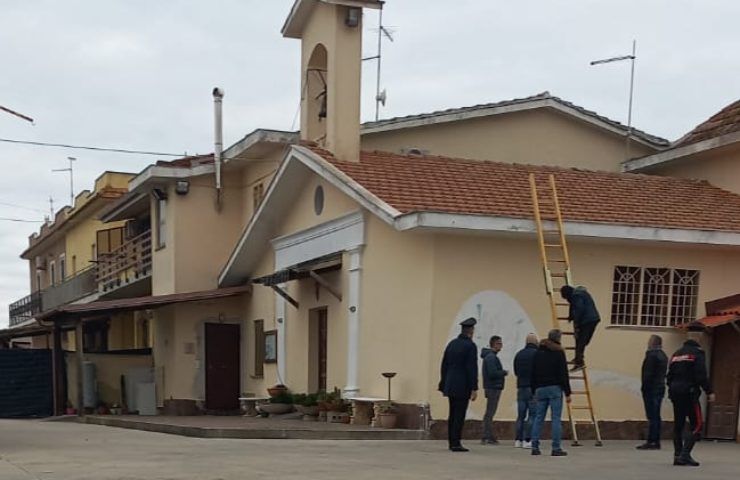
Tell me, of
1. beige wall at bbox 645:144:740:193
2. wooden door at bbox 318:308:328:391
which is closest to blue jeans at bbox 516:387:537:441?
wooden door at bbox 318:308:328:391

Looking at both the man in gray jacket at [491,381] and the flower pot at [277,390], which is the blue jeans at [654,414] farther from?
the flower pot at [277,390]

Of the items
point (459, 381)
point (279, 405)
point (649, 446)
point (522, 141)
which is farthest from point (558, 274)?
point (522, 141)

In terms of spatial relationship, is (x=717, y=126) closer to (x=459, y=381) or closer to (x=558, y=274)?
(x=558, y=274)

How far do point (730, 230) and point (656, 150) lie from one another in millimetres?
7332

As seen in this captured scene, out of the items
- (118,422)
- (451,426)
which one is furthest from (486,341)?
(118,422)

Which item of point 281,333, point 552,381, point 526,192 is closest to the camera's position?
point 552,381

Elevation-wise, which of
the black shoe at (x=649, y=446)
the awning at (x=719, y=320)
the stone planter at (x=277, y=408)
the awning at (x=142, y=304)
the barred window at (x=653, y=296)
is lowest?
the stone planter at (x=277, y=408)

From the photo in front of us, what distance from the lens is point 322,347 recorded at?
1880cm

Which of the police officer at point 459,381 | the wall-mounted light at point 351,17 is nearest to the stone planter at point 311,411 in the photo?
the police officer at point 459,381

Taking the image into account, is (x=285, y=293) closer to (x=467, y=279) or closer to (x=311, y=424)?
(x=311, y=424)

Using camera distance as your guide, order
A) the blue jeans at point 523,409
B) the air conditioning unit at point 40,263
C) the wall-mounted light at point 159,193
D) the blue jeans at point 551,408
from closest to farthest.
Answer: the blue jeans at point 551,408, the blue jeans at point 523,409, the wall-mounted light at point 159,193, the air conditioning unit at point 40,263

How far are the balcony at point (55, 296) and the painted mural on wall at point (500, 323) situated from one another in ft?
61.9

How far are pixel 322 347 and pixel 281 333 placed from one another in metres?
1.78

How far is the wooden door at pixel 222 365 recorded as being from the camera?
23406mm
